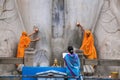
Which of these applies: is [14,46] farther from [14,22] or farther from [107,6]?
[107,6]

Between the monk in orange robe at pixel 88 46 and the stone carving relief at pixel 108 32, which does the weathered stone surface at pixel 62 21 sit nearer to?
the stone carving relief at pixel 108 32

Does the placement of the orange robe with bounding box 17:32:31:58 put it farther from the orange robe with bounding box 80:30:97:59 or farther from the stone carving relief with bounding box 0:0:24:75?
the orange robe with bounding box 80:30:97:59

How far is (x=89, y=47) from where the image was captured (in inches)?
731

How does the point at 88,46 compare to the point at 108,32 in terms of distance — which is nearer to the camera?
the point at 88,46

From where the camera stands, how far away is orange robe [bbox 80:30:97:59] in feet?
60.3

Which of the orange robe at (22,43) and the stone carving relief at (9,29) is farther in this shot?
the stone carving relief at (9,29)

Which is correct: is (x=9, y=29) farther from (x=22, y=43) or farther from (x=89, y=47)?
Answer: (x=89, y=47)

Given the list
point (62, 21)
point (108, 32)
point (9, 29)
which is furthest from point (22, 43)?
point (108, 32)

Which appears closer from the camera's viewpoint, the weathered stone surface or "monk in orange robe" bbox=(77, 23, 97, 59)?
"monk in orange robe" bbox=(77, 23, 97, 59)

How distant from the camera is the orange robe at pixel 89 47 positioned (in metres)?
18.4

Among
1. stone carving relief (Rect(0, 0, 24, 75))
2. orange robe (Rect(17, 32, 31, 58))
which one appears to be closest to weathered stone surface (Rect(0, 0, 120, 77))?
stone carving relief (Rect(0, 0, 24, 75))

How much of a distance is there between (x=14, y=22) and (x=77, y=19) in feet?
9.87

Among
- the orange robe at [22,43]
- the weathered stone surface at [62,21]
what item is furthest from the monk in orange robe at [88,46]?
the orange robe at [22,43]

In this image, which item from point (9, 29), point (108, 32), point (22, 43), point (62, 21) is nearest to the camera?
point (22, 43)
